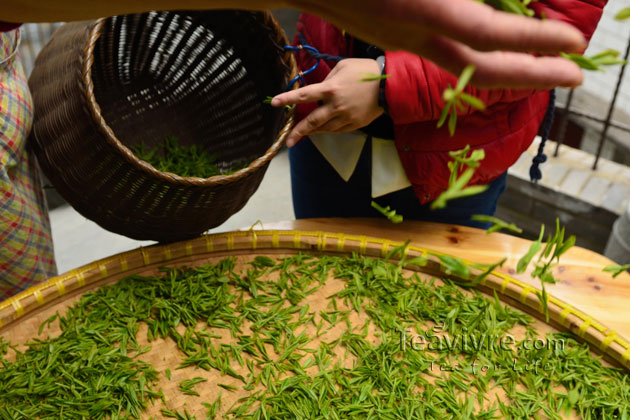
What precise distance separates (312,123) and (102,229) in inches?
77.1

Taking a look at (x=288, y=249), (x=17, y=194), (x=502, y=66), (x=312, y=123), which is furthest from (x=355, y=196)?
(x=502, y=66)

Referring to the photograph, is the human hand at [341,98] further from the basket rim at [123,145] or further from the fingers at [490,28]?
the fingers at [490,28]

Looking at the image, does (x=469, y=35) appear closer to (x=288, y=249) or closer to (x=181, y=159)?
(x=288, y=249)

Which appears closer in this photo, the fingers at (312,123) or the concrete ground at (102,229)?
the fingers at (312,123)

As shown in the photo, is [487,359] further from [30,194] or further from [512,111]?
[30,194]

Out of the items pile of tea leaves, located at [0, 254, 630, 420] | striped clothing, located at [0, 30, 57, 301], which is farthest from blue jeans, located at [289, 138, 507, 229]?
striped clothing, located at [0, 30, 57, 301]

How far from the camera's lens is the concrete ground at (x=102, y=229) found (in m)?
2.60

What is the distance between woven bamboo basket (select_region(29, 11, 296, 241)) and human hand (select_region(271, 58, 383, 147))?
65 mm

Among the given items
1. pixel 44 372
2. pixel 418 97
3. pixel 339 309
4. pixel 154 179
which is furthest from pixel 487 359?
pixel 44 372

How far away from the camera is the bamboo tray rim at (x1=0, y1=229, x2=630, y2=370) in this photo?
43.3 inches

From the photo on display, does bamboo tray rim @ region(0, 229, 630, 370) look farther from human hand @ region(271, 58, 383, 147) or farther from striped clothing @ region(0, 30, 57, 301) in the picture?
human hand @ region(271, 58, 383, 147)

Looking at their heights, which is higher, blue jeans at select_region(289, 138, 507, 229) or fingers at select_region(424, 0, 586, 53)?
fingers at select_region(424, 0, 586, 53)

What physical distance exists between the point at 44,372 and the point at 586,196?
7.35ft

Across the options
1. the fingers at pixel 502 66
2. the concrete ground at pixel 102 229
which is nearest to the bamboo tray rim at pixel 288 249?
the fingers at pixel 502 66
